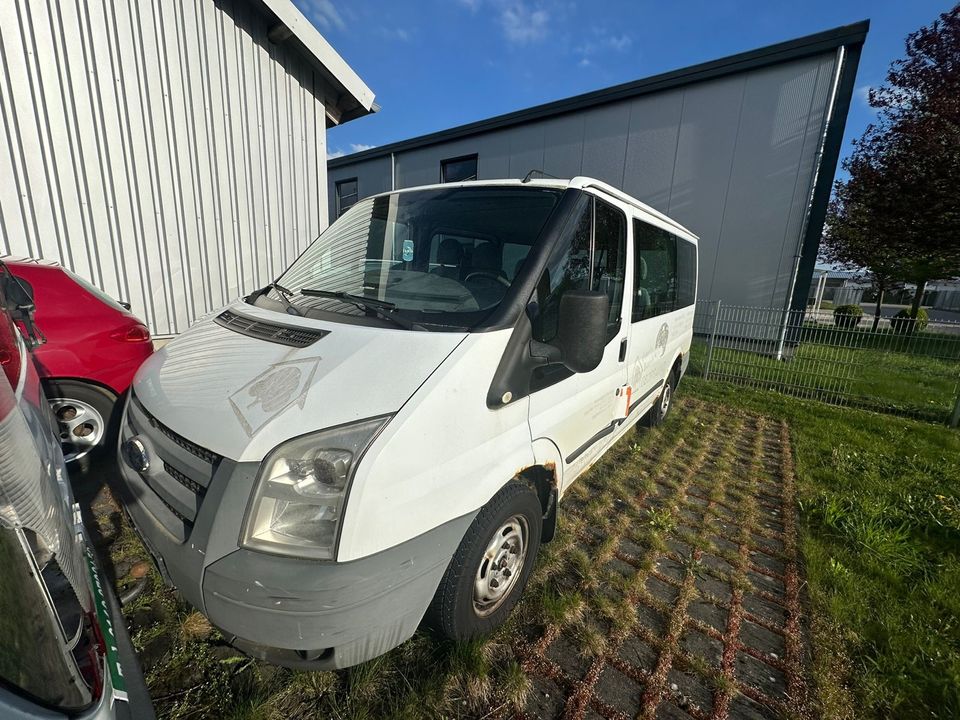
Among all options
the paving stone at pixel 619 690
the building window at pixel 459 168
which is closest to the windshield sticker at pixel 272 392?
the paving stone at pixel 619 690

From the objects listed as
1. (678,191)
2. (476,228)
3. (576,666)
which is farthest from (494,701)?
(678,191)

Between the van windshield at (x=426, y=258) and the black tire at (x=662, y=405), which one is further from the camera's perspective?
the black tire at (x=662, y=405)

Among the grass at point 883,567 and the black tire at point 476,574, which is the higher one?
the black tire at point 476,574

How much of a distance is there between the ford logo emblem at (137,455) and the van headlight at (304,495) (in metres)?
0.72

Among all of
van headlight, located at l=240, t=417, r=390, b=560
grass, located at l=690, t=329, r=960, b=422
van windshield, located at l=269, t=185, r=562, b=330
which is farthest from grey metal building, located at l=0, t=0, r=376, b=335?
grass, located at l=690, t=329, r=960, b=422

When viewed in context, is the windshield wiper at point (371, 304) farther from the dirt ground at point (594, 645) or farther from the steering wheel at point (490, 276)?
the dirt ground at point (594, 645)

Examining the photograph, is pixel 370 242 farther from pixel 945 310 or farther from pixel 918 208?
pixel 945 310

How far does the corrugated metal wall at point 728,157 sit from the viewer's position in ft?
28.9

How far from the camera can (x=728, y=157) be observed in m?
9.61

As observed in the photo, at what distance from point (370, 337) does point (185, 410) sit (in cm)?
74

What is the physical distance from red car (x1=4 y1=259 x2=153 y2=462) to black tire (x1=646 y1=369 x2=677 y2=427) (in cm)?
469

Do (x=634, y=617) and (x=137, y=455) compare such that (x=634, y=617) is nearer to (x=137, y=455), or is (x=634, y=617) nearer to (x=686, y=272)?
(x=137, y=455)

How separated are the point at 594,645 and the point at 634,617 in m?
0.31

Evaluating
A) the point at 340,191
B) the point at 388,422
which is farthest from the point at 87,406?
the point at 340,191
